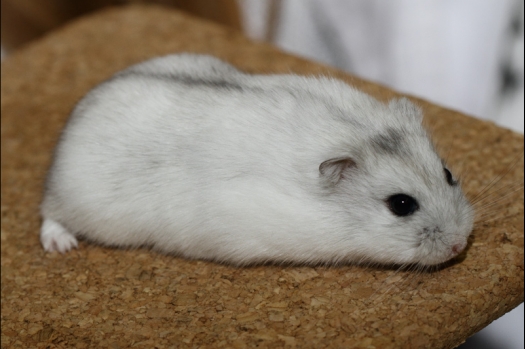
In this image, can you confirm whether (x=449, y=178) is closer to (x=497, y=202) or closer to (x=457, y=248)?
(x=457, y=248)

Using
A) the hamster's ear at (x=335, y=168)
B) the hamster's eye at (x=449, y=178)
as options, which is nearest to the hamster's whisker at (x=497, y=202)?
the hamster's eye at (x=449, y=178)

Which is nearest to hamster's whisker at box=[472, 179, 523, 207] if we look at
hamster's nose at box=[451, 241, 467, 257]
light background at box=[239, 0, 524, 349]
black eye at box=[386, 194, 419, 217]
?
hamster's nose at box=[451, 241, 467, 257]

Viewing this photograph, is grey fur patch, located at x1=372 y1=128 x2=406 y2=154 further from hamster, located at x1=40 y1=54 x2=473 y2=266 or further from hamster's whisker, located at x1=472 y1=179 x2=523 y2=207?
hamster's whisker, located at x1=472 y1=179 x2=523 y2=207

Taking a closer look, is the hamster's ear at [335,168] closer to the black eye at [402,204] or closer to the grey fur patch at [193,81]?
the black eye at [402,204]

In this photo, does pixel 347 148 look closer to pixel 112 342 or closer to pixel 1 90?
pixel 112 342

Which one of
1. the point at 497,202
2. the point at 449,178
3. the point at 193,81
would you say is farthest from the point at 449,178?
the point at 193,81

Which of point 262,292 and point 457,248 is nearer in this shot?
point 457,248
